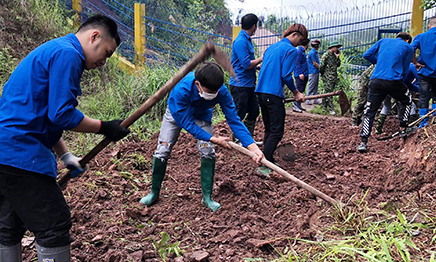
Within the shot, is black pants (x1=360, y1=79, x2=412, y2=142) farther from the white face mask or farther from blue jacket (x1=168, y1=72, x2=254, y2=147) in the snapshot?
the white face mask

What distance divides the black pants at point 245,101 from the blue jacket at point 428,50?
99.5 inches

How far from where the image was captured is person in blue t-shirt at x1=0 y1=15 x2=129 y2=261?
2.13 metres

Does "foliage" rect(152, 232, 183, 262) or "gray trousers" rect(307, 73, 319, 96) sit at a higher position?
"foliage" rect(152, 232, 183, 262)

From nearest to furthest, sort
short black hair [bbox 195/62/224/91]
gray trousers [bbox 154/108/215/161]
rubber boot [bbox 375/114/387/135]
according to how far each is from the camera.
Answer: short black hair [bbox 195/62/224/91] < gray trousers [bbox 154/108/215/161] < rubber boot [bbox 375/114/387/135]

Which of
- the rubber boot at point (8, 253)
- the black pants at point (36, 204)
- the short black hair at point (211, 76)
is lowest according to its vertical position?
the rubber boot at point (8, 253)

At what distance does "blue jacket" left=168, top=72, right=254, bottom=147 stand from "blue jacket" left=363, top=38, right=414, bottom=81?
2.68 m

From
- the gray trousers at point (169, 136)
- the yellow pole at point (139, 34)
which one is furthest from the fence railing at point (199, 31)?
the gray trousers at point (169, 136)

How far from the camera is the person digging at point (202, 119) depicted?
11.3 feet

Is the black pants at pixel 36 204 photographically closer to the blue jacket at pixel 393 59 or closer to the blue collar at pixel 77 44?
the blue collar at pixel 77 44

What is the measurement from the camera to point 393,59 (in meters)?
5.35

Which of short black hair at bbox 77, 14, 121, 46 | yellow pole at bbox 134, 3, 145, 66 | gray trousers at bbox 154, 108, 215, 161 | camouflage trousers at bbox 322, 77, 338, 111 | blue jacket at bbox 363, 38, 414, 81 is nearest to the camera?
short black hair at bbox 77, 14, 121, 46

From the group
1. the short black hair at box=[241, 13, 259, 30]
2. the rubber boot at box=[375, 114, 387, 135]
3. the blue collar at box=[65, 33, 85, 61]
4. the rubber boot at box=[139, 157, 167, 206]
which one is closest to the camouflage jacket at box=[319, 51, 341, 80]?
the rubber boot at box=[375, 114, 387, 135]

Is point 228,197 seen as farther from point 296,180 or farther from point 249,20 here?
point 249,20

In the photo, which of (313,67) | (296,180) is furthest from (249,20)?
(313,67)
